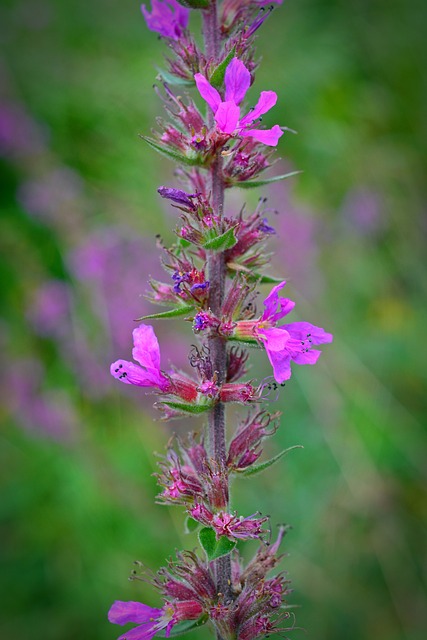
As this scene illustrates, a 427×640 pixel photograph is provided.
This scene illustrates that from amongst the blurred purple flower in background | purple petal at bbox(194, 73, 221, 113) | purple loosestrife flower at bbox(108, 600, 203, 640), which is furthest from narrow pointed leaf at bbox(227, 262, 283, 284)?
the blurred purple flower in background

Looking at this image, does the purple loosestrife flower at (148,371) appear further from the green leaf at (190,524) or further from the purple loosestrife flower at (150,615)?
the purple loosestrife flower at (150,615)

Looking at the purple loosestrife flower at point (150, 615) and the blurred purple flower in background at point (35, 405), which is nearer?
the purple loosestrife flower at point (150, 615)

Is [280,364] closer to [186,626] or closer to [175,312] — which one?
[175,312]

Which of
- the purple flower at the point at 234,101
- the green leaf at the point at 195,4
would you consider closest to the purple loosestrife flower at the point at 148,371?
the purple flower at the point at 234,101

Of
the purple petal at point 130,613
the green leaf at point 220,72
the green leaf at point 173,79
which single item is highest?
the green leaf at point 173,79

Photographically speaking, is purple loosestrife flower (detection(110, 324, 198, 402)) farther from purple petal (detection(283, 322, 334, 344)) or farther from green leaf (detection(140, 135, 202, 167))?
green leaf (detection(140, 135, 202, 167))

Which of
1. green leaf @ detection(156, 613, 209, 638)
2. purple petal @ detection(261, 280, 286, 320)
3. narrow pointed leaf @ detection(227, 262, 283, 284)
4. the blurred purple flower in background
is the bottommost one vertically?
green leaf @ detection(156, 613, 209, 638)

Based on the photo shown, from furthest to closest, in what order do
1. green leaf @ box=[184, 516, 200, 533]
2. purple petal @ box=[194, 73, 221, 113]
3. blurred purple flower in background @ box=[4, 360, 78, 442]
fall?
1. blurred purple flower in background @ box=[4, 360, 78, 442]
2. green leaf @ box=[184, 516, 200, 533]
3. purple petal @ box=[194, 73, 221, 113]

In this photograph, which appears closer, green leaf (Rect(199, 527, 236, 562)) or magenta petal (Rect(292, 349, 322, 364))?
green leaf (Rect(199, 527, 236, 562))
